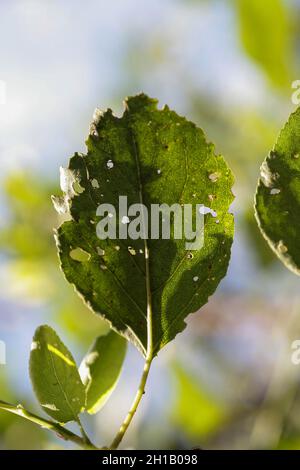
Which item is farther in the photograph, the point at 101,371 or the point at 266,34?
the point at 266,34

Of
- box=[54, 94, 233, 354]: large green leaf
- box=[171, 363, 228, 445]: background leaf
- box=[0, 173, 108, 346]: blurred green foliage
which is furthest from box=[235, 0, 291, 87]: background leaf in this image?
box=[54, 94, 233, 354]: large green leaf

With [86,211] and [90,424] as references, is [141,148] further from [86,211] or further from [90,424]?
[90,424]

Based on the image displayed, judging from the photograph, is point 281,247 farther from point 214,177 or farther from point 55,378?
point 55,378

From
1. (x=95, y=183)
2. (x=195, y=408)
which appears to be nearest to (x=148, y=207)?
(x=95, y=183)

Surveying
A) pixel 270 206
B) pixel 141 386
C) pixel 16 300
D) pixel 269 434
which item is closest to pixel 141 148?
pixel 270 206

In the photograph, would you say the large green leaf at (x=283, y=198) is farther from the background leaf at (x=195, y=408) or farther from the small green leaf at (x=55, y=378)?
the background leaf at (x=195, y=408)

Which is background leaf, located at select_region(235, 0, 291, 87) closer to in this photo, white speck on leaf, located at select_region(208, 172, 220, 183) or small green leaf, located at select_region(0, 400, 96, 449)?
white speck on leaf, located at select_region(208, 172, 220, 183)

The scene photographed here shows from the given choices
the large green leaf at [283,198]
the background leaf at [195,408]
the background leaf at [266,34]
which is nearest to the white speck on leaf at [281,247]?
the large green leaf at [283,198]
